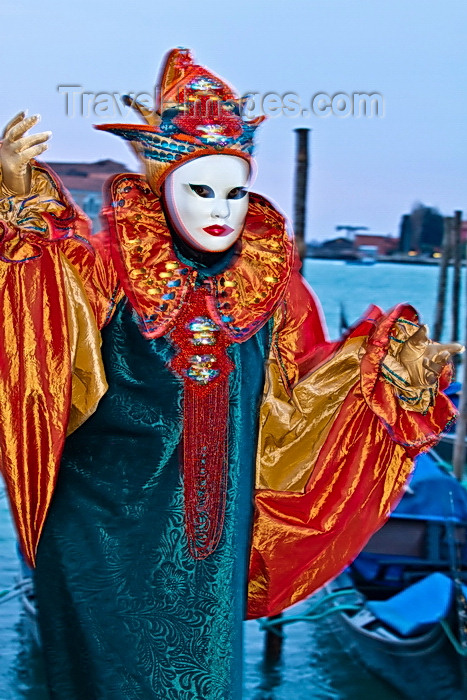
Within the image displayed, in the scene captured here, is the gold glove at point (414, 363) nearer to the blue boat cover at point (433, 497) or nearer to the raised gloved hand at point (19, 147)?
the raised gloved hand at point (19, 147)

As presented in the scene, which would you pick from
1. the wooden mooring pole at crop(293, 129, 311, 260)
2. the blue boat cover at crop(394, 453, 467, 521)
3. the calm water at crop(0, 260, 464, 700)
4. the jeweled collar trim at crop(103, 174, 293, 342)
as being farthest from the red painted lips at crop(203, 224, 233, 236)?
the wooden mooring pole at crop(293, 129, 311, 260)

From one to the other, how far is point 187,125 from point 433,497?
11.3ft

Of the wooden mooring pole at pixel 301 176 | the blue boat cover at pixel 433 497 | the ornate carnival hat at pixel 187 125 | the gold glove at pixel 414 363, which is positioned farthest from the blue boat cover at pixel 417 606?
the ornate carnival hat at pixel 187 125

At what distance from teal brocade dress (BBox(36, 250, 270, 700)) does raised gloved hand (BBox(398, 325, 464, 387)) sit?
37 cm

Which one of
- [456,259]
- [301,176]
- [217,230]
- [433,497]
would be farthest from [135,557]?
[456,259]

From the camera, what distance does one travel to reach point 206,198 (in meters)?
1.95

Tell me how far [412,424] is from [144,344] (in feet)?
2.04

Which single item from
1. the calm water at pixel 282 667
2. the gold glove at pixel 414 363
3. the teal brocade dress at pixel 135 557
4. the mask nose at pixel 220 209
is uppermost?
the mask nose at pixel 220 209

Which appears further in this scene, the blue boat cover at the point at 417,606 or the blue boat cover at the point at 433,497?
the blue boat cover at the point at 433,497

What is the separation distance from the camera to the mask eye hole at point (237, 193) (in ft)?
6.50

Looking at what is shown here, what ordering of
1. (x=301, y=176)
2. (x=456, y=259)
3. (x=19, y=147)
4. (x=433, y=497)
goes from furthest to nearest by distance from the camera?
(x=456, y=259) < (x=301, y=176) < (x=433, y=497) < (x=19, y=147)

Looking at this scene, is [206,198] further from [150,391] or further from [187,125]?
[150,391]

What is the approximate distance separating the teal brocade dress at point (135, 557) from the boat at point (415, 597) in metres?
2.11

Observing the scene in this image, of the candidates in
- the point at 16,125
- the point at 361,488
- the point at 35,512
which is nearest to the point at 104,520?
the point at 35,512
